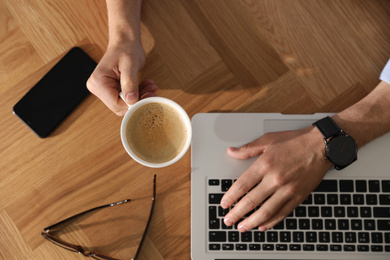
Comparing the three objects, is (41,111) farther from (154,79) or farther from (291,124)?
(291,124)

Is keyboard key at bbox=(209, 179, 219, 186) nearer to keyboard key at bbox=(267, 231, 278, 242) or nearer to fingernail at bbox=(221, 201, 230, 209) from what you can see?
fingernail at bbox=(221, 201, 230, 209)

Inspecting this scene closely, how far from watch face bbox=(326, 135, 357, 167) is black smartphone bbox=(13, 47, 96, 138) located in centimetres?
60

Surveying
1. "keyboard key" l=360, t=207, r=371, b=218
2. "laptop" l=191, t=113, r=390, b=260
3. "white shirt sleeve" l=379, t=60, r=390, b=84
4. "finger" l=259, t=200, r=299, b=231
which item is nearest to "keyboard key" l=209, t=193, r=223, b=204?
"laptop" l=191, t=113, r=390, b=260

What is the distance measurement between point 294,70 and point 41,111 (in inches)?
25.0

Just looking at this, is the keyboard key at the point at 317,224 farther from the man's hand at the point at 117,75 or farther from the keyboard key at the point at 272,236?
the man's hand at the point at 117,75

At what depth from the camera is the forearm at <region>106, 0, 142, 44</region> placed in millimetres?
819

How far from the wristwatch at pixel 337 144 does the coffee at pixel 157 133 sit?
33 cm

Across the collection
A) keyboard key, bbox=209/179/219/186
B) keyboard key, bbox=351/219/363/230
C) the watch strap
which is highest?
keyboard key, bbox=209/179/219/186

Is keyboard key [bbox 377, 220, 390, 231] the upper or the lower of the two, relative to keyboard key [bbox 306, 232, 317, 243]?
lower

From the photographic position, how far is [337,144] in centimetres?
80

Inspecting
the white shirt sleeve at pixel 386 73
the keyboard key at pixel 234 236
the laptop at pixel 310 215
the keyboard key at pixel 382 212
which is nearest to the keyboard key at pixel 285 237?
the laptop at pixel 310 215

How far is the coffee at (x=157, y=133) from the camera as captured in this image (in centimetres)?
73

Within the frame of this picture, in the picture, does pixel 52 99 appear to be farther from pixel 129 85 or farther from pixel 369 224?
pixel 369 224

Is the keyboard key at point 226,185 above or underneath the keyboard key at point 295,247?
above
